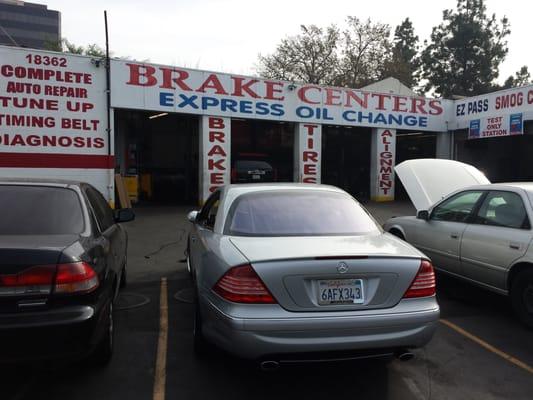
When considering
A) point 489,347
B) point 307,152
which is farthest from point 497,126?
point 489,347

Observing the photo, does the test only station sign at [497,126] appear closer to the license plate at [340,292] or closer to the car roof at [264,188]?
the car roof at [264,188]

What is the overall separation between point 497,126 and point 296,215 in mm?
16414

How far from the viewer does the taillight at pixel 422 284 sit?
130 inches

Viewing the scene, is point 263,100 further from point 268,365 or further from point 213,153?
point 268,365

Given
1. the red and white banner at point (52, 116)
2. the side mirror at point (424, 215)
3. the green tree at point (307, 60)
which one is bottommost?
the side mirror at point (424, 215)

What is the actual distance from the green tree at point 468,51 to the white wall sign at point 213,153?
138 feet

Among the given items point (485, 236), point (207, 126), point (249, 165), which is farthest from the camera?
point (249, 165)

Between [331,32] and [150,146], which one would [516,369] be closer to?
[150,146]

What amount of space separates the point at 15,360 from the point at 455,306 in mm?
4622

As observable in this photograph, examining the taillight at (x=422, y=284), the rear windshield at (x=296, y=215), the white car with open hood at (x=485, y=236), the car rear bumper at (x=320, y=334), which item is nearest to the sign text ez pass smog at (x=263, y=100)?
the white car with open hood at (x=485, y=236)

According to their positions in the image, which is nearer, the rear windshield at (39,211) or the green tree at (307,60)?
the rear windshield at (39,211)

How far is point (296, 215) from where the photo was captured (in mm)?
3973

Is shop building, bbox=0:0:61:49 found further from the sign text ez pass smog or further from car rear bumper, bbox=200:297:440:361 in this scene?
car rear bumper, bbox=200:297:440:361

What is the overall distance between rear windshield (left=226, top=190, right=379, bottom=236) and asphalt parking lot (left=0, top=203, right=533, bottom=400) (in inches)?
43.3
